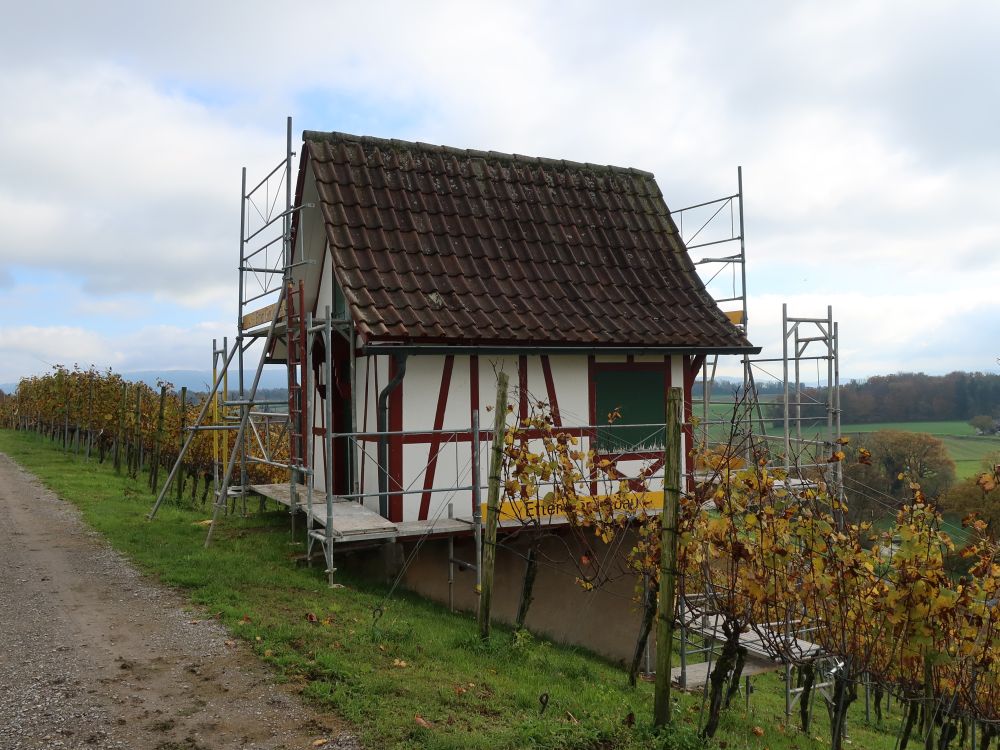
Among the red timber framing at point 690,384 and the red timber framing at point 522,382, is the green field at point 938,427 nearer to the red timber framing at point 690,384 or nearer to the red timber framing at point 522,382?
the red timber framing at point 690,384

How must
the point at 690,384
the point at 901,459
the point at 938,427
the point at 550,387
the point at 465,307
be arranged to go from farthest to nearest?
the point at 938,427
the point at 901,459
the point at 690,384
the point at 550,387
the point at 465,307

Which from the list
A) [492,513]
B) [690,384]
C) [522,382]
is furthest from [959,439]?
[492,513]

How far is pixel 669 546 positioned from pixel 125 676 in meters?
4.54

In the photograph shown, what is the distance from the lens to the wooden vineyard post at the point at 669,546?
5.93m

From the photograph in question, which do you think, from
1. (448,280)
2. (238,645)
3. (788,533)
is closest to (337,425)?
(448,280)

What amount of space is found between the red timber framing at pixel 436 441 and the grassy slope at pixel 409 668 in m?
1.48

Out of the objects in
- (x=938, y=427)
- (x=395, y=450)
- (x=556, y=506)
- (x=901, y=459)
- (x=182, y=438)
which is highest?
(x=395, y=450)

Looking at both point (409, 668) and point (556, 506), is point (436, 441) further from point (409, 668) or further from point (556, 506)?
point (409, 668)

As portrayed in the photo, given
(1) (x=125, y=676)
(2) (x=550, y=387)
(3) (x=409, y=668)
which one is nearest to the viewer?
(1) (x=125, y=676)

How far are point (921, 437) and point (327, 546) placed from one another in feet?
127

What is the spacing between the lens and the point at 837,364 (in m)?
17.3

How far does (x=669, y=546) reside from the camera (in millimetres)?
5945

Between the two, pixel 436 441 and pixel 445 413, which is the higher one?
pixel 445 413

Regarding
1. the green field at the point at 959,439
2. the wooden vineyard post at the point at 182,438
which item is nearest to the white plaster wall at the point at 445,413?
the wooden vineyard post at the point at 182,438
